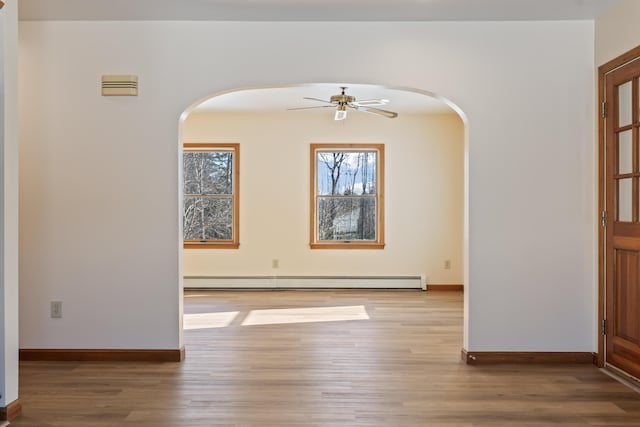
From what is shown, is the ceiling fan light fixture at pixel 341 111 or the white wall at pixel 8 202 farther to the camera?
the ceiling fan light fixture at pixel 341 111

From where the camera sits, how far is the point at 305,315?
20.2ft

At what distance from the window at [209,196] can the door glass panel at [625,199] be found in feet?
18.3

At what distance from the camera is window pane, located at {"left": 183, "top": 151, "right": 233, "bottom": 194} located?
8.42m

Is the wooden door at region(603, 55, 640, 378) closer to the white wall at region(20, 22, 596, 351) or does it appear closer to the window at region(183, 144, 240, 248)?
the white wall at region(20, 22, 596, 351)

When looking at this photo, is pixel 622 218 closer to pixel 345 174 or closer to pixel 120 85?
pixel 120 85

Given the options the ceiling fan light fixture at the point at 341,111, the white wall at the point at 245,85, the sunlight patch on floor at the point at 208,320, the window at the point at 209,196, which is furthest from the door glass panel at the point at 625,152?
the window at the point at 209,196

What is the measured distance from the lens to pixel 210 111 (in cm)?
815

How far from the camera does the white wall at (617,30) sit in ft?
11.9

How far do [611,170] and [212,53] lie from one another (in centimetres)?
298

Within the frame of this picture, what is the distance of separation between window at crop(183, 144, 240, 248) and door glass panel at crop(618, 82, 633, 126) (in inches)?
220

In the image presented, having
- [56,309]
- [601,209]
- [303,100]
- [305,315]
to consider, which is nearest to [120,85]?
[56,309]

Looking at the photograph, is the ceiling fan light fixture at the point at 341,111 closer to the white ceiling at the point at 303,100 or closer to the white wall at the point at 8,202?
Result: the white ceiling at the point at 303,100

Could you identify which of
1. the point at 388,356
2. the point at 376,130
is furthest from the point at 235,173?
the point at 388,356

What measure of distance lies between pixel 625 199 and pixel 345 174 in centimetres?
493
